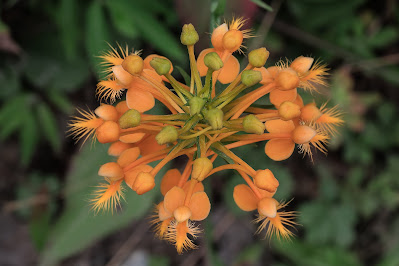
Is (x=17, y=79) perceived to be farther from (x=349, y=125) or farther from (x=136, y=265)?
(x=349, y=125)

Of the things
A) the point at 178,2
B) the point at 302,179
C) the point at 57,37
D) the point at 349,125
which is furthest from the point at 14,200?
the point at 349,125

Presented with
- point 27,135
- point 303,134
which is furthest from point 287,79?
point 27,135

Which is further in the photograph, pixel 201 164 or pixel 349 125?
pixel 349 125

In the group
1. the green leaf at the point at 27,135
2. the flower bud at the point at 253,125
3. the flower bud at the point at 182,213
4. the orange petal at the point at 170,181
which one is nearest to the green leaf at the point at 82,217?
the green leaf at the point at 27,135

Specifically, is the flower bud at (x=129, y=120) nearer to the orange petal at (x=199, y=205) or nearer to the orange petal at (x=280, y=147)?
the orange petal at (x=199, y=205)

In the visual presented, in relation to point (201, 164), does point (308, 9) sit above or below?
above

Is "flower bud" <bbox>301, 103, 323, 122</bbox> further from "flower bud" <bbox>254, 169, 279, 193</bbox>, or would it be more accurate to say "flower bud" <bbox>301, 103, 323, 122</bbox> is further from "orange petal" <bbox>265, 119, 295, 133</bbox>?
"flower bud" <bbox>254, 169, 279, 193</bbox>

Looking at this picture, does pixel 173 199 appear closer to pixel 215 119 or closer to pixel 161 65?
pixel 215 119
